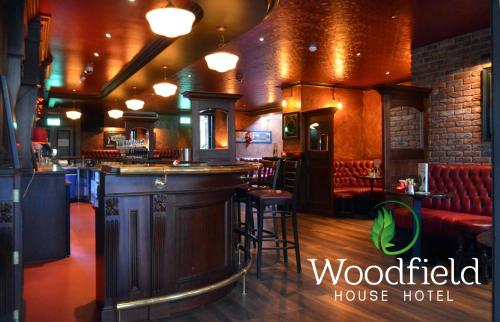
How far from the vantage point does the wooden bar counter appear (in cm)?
296

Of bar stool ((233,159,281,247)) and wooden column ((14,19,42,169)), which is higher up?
wooden column ((14,19,42,169))

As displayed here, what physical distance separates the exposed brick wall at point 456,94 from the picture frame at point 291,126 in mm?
3420

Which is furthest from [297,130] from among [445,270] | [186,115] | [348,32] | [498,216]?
[186,115]

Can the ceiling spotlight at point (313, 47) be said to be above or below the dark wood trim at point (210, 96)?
above

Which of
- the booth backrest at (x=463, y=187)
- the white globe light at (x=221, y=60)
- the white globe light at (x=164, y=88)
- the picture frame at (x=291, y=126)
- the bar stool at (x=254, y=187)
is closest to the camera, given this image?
the bar stool at (x=254, y=187)

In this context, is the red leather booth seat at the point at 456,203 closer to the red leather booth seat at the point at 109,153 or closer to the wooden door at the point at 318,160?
the wooden door at the point at 318,160

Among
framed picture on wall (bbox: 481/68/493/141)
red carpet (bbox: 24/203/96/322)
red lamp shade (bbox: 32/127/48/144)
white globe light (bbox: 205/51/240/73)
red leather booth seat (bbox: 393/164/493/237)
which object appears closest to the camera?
red carpet (bbox: 24/203/96/322)

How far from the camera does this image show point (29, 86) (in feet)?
15.1

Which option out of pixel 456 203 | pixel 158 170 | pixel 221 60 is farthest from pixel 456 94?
pixel 158 170

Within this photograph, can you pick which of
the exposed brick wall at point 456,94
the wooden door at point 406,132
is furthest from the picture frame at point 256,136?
the exposed brick wall at point 456,94

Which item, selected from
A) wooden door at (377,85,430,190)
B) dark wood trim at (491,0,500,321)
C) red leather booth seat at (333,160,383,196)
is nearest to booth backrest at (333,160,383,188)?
red leather booth seat at (333,160,383,196)

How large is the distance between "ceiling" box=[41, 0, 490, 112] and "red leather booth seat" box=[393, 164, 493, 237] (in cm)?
197

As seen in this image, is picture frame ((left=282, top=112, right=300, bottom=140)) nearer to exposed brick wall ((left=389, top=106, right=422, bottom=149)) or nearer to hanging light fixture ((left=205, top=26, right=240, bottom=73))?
exposed brick wall ((left=389, top=106, right=422, bottom=149))

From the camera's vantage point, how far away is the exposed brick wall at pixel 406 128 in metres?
6.43
